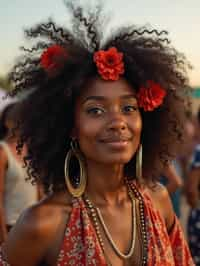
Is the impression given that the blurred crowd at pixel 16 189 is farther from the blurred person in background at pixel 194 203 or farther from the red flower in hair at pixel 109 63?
the red flower in hair at pixel 109 63

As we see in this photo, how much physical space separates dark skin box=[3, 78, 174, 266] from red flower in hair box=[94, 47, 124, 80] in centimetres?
3

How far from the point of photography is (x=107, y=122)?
262cm

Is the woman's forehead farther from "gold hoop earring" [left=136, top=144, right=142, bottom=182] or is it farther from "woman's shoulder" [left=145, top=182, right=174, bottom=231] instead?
"woman's shoulder" [left=145, top=182, right=174, bottom=231]

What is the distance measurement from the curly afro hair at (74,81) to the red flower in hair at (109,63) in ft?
0.14

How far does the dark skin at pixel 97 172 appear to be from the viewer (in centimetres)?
259

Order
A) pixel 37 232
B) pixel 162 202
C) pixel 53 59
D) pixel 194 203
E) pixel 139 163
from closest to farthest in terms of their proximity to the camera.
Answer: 1. pixel 37 232
2. pixel 53 59
3. pixel 139 163
4. pixel 162 202
5. pixel 194 203

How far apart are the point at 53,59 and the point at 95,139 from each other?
401 millimetres

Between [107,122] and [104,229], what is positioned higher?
[107,122]

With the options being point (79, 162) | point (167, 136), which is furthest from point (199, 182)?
point (79, 162)

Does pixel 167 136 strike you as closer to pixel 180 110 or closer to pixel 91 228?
pixel 180 110

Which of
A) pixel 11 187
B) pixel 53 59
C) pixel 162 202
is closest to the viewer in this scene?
pixel 53 59

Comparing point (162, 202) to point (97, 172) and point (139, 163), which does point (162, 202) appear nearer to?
point (139, 163)

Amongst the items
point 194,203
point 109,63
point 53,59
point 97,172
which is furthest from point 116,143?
point 194,203

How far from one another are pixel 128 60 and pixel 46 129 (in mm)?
476
